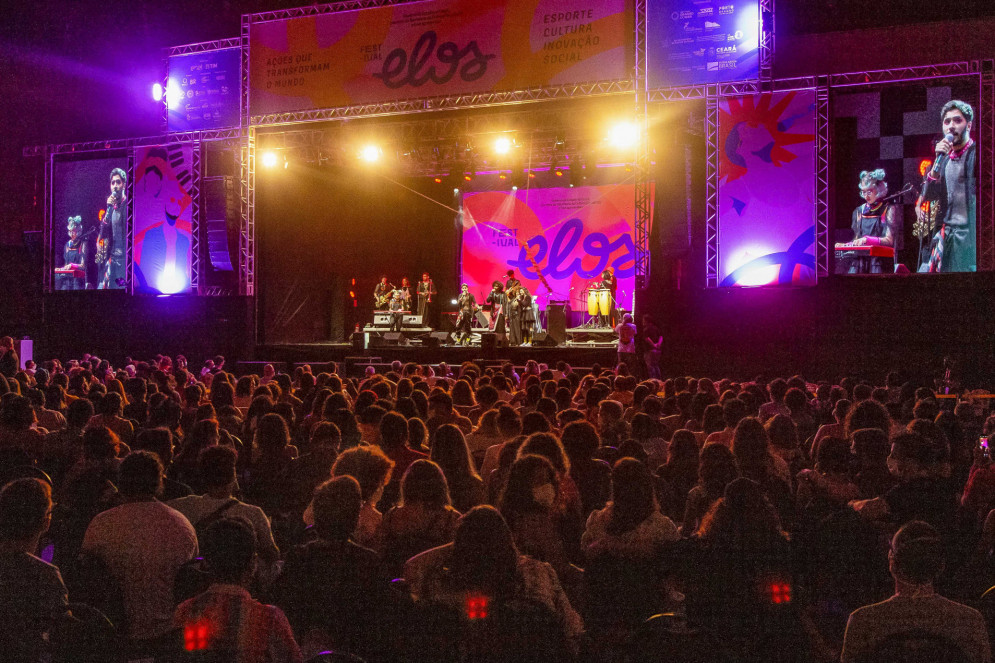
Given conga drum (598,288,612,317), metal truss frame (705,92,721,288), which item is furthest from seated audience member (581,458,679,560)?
conga drum (598,288,612,317)

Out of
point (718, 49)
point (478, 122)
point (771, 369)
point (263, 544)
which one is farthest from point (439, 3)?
point (263, 544)

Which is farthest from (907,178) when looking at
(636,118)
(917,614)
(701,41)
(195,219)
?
(195,219)

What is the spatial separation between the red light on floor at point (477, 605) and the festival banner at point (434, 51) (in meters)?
12.1

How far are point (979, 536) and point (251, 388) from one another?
6.38 meters

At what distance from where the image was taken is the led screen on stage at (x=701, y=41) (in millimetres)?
12797

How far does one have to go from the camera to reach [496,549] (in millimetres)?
2656

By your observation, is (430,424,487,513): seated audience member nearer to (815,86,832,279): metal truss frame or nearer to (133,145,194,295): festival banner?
(815,86,832,279): metal truss frame

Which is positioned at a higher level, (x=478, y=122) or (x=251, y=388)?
(x=478, y=122)

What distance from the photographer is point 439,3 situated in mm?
14336

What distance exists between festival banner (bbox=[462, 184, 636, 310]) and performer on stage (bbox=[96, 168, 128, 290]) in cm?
937

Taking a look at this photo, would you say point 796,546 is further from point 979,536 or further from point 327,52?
point 327,52

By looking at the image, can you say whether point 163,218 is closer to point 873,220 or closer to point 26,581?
point 873,220

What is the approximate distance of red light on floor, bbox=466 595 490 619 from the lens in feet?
8.49

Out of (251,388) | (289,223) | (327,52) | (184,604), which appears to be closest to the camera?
(184,604)
